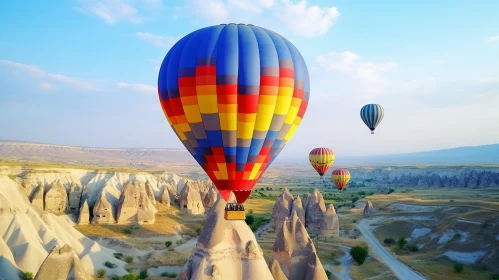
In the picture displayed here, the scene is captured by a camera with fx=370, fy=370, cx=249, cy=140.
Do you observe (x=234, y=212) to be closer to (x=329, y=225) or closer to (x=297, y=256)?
(x=297, y=256)

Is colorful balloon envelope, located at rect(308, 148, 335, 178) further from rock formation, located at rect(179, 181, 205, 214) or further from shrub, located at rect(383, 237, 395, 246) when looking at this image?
rock formation, located at rect(179, 181, 205, 214)

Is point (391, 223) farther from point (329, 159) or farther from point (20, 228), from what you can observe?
point (20, 228)

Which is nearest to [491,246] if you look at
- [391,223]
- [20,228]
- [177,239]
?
[391,223]

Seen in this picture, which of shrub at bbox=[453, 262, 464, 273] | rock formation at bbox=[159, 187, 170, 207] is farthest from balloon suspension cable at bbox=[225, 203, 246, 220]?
rock formation at bbox=[159, 187, 170, 207]

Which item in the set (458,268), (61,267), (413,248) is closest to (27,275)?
(61,267)

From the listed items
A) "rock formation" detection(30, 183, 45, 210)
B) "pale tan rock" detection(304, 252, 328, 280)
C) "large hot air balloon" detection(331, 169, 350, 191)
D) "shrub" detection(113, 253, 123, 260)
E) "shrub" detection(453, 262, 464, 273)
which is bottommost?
"shrub" detection(453, 262, 464, 273)

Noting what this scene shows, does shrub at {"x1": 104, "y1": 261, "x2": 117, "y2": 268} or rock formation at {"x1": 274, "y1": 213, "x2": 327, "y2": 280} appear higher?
rock formation at {"x1": 274, "y1": 213, "x2": 327, "y2": 280}

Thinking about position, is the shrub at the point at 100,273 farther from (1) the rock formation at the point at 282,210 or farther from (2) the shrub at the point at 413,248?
(2) the shrub at the point at 413,248
